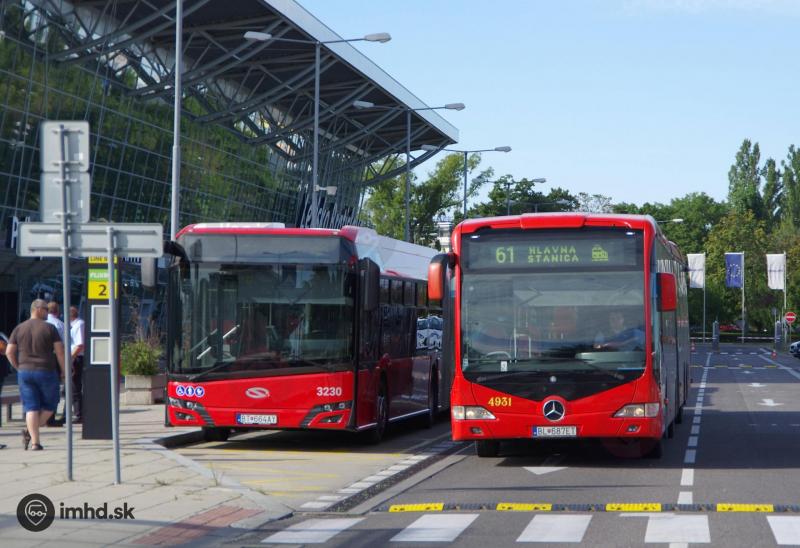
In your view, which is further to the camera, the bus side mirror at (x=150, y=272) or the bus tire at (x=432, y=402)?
the bus tire at (x=432, y=402)

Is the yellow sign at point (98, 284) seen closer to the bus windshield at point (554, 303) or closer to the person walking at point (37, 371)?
the person walking at point (37, 371)

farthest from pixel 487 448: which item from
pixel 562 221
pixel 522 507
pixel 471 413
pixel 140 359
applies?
pixel 140 359

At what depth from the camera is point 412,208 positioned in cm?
8019

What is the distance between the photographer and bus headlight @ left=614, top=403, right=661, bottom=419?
1559 centimetres

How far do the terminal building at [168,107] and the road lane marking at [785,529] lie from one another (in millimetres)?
21768

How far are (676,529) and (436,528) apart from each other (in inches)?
70.9

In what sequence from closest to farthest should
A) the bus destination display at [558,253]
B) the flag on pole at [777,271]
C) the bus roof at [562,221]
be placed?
1. the bus destination display at [558,253]
2. the bus roof at [562,221]
3. the flag on pole at [777,271]

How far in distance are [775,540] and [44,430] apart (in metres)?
12.5

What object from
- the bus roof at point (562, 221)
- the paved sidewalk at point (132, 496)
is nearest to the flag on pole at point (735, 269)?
the bus roof at point (562, 221)

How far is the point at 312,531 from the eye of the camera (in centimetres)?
1076

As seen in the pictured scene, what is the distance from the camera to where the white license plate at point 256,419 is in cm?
1745

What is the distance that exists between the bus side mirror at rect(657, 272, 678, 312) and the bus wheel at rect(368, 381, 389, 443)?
448 cm

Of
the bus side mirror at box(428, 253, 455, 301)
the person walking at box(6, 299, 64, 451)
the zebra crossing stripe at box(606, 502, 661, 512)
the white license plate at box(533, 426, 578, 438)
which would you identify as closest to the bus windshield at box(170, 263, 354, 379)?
the person walking at box(6, 299, 64, 451)

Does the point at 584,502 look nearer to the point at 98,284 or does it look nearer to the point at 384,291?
the point at 98,284
